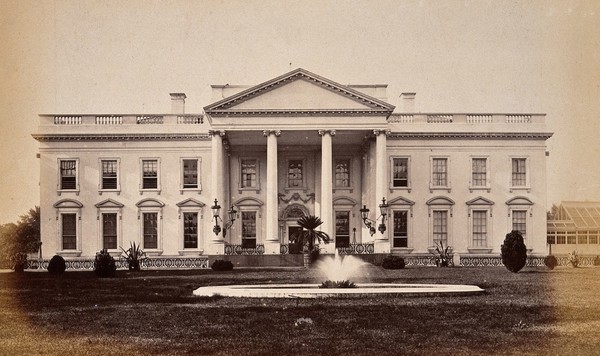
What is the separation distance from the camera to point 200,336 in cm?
1569

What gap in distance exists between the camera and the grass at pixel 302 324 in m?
14.5

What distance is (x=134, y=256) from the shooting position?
147 feet

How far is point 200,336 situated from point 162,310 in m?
4.56

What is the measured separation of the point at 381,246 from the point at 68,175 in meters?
18.8

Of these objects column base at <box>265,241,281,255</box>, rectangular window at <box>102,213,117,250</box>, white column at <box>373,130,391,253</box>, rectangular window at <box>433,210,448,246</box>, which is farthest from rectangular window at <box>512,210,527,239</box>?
rectangular window at <box>102,213,117,250</box>

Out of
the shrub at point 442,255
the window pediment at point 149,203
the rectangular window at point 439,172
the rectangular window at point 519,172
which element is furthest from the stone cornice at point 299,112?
the rectangular window at point 519,172

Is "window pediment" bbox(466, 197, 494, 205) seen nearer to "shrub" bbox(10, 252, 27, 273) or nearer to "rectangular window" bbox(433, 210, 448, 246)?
"rectangular window" bbox(433, 210, 448, 246)

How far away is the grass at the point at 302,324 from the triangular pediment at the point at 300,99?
880 inches

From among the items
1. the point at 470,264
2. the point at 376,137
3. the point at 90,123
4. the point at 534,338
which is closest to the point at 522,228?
the point at 470,264

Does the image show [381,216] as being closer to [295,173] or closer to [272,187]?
[272,187]

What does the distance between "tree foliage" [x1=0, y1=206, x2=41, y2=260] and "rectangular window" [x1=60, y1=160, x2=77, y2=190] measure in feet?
18.1

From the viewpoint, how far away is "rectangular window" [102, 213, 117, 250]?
50469 mm

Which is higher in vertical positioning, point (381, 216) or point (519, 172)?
point (519, 172)

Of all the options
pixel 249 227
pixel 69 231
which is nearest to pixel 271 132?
pixel 249 227
